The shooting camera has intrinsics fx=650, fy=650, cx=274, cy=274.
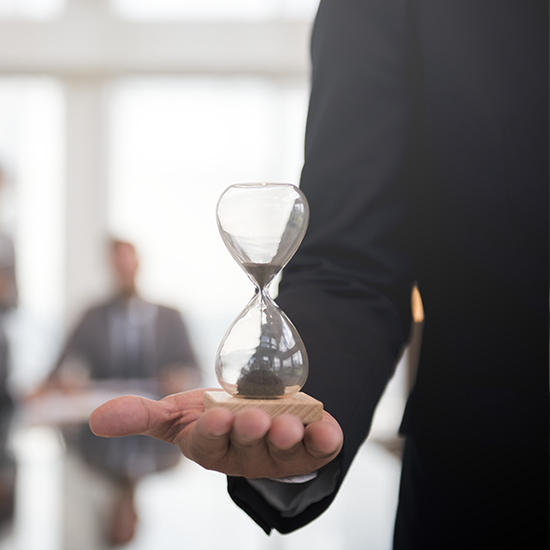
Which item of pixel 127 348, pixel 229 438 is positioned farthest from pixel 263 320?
pixel 127 348

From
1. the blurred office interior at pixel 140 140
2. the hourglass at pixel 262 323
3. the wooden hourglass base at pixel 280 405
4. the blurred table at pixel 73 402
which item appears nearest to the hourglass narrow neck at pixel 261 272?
the hourglass at pixel 262 323

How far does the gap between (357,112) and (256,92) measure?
14.8ft

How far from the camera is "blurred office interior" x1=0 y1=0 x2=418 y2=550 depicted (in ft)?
16.1

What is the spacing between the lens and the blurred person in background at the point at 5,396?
1.53m

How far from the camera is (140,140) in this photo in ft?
17.2

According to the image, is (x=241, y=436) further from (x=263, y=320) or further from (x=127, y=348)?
(x=127, y=348)

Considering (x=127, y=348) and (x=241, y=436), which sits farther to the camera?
(x=127, y=348)

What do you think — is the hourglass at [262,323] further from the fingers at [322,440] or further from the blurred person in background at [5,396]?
the blurred person in background at [5,396]

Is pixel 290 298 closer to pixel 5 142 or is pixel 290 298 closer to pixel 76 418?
pixel 76 418

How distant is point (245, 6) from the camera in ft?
16.4

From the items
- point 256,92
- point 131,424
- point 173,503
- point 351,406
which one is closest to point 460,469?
point 351,406

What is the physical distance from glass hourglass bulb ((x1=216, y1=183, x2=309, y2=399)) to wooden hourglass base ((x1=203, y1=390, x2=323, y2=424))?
2cm

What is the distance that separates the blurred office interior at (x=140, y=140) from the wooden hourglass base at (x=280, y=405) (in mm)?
4271

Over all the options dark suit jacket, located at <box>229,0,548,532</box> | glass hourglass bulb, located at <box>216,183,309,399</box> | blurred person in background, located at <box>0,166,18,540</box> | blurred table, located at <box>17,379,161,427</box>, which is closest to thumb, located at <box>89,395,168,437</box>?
glass hourglass bulb, located at <box>216,183,309,399</box>
